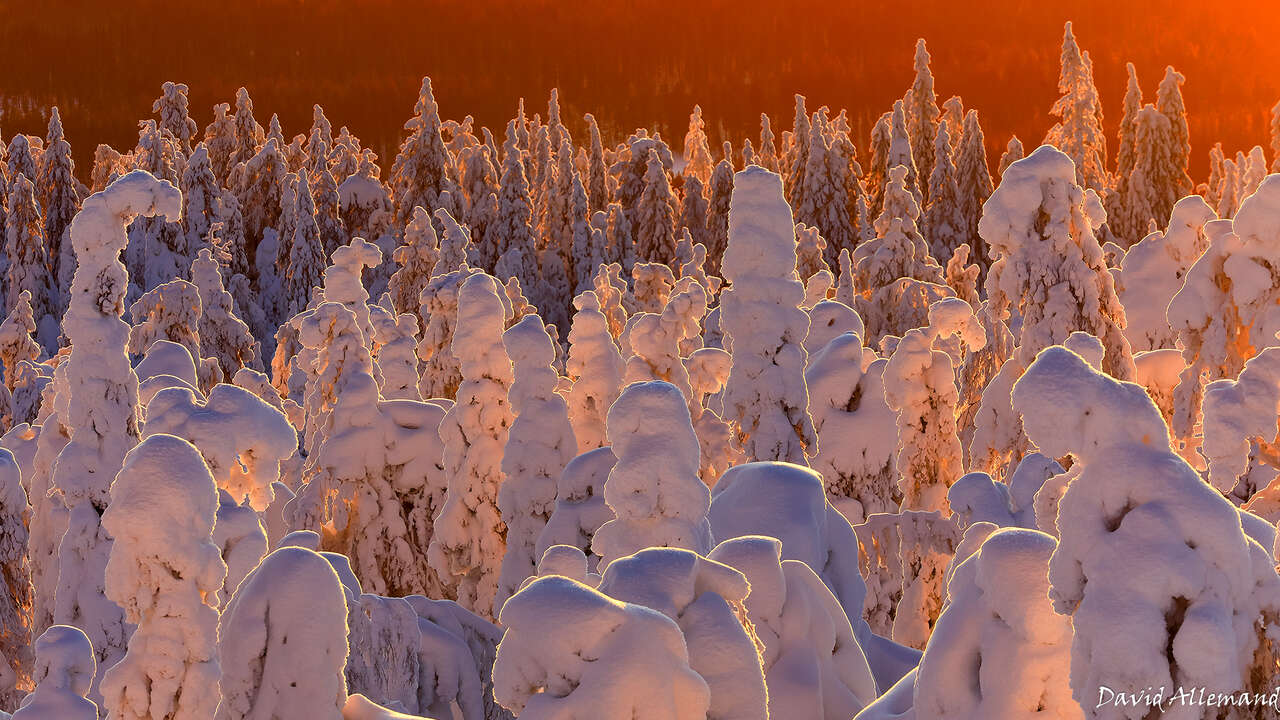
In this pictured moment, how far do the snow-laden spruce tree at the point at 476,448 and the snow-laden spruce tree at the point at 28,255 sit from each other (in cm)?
4468

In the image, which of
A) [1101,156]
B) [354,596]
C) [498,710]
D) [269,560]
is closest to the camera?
[269,560]

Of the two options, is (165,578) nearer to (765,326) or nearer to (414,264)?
(765,326)

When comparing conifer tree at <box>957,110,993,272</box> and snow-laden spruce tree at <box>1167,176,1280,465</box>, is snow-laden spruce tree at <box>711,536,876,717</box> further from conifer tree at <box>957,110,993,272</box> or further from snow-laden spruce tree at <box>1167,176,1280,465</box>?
conifer tree at <box>957,110,993,272</box>

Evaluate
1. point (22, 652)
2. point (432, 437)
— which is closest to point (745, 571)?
point (432, 437)

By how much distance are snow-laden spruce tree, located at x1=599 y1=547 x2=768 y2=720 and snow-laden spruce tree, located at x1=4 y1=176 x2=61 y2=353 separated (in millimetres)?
55909

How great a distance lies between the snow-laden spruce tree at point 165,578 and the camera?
9047 millimetres

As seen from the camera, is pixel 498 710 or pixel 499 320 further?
pixel 499 320

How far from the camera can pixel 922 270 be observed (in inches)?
1553

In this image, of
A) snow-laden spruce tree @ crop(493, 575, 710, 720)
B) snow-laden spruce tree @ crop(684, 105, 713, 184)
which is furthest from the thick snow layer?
snow-laden spruce tree @ crop(684, 105, 713, 184)

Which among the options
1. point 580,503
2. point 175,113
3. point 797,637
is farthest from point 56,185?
point 797,637

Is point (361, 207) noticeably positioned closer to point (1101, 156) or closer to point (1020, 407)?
point (1101, 156)

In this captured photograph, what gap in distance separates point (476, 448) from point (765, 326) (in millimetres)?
4692

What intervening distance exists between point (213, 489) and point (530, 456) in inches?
358

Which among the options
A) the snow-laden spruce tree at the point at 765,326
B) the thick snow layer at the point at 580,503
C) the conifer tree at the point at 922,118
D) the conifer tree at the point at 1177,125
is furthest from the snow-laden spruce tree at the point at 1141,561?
the conifer tree at the point at 922,118
